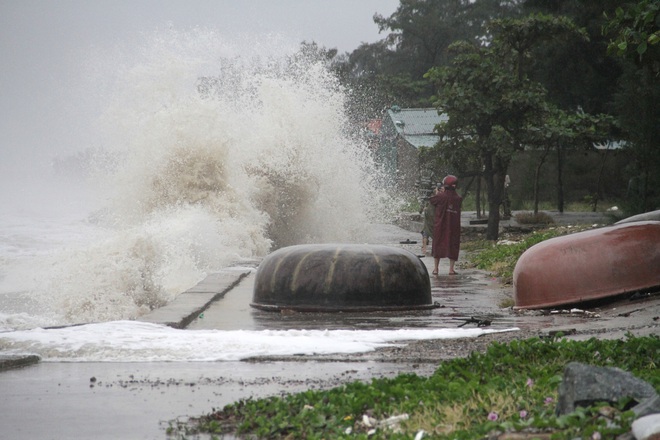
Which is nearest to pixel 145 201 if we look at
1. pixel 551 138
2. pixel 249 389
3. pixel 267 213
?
pixel 267 213

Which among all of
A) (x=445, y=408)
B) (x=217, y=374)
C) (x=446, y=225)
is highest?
(x=446, y=225)

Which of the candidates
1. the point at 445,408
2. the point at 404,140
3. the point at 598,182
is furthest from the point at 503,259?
the point at 404,140

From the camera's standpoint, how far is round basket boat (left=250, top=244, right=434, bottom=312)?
36.1 feet

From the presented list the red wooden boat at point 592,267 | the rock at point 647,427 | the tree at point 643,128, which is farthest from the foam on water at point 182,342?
the tree at point 643,128

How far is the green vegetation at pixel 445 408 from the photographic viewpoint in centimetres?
432

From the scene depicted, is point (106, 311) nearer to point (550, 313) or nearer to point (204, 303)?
point (204, 303)

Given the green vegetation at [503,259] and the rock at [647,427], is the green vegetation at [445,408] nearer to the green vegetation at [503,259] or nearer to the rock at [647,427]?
the rock at [647,427]

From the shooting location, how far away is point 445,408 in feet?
16.2

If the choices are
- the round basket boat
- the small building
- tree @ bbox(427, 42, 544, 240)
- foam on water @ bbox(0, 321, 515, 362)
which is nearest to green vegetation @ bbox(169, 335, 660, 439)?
foam on water @ bbox(0, 321, 515, 362)

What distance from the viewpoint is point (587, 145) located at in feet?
83.4

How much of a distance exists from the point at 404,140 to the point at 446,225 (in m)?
32.6

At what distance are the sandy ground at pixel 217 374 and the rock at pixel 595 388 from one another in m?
1.95

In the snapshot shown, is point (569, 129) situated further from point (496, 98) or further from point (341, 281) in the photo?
point (341, 281)

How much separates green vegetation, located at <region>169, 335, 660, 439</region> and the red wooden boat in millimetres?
4457
